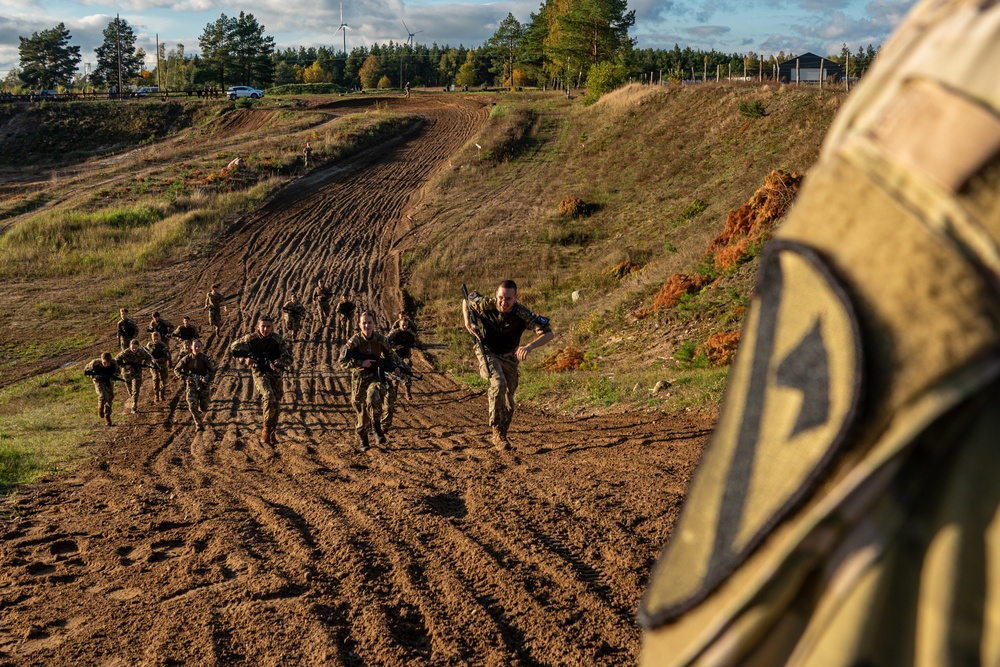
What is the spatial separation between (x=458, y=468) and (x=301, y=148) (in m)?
47.4

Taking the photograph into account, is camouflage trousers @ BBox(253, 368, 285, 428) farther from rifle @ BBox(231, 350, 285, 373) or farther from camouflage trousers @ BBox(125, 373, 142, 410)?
camouflage trousers @ BBox(125, 373, 142, 410)

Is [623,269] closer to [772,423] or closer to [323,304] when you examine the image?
[323,304]

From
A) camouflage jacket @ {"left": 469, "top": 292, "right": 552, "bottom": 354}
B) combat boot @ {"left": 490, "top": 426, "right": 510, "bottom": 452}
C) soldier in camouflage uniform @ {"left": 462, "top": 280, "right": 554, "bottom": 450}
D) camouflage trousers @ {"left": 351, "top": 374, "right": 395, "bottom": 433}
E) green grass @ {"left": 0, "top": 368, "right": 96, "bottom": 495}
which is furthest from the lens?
green grass @ {"left": 0, "top": 368, "right": 96, "bottom": 495}

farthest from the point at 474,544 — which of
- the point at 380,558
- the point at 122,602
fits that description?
the point at 122,602

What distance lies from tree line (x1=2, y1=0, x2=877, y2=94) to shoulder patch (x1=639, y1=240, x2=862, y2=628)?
57.4 meters

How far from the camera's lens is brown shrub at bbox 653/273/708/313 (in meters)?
21.1

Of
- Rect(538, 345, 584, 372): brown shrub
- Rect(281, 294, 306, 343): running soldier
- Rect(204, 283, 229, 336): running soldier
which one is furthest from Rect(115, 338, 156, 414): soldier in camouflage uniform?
Rect(538, 345, 584, 372): brown shrub

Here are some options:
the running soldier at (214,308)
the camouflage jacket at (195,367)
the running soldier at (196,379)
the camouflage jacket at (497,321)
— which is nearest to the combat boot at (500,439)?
the camouflage jacket at (497,321)

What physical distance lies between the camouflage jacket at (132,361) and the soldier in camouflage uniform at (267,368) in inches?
238

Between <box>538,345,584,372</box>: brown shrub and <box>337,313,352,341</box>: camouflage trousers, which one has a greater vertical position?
<box>538,345,584,372</box>: brown shrub

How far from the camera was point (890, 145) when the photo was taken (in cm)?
96

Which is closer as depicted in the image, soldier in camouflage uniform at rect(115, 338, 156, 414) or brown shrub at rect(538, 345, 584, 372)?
soldier in camouflage uniform at rect(115, 338, 156, 414)

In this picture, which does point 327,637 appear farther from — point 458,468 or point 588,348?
point 588,348

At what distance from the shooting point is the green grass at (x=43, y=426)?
1541 centimetres
